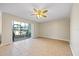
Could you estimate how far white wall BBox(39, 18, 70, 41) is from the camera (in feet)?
15.5

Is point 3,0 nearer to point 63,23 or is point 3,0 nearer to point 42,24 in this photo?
point 63,23

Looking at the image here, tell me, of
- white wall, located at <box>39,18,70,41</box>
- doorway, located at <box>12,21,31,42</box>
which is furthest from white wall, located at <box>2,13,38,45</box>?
white wall, located at <box>39,18,70,41</box>

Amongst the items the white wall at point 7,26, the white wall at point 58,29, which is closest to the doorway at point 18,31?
the white wall at point 7,26

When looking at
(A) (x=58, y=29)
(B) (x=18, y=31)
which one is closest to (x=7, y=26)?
(B) (x=18, y=31)

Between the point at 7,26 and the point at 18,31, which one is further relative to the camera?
the point at 7,26

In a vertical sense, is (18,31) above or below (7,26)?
below

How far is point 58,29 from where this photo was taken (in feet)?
16.3

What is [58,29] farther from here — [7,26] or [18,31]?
[7,26]

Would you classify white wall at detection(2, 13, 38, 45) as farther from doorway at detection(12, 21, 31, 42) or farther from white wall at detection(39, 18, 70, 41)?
white wall at detection(39, 18, 70, 41)

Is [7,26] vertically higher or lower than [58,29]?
higher

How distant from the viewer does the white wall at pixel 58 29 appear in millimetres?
4719

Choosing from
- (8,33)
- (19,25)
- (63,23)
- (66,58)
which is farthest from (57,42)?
(66,58)

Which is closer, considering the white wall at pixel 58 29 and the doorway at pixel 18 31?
the white wall at pixel 58 29

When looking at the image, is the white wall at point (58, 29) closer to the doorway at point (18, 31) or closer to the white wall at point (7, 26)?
the doorway at point (18, 31)
